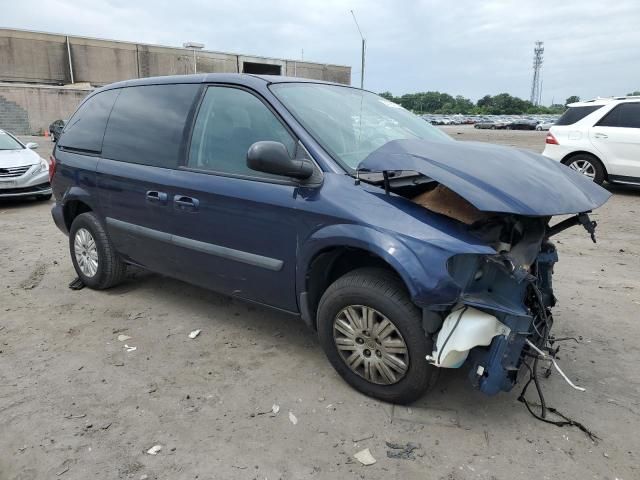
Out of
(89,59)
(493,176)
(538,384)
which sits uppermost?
(89,59)

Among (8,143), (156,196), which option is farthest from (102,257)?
(8,143)

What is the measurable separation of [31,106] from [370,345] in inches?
1491

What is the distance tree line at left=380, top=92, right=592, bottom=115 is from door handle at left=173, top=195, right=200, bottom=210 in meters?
87.1

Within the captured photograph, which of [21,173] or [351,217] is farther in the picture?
[21,173]

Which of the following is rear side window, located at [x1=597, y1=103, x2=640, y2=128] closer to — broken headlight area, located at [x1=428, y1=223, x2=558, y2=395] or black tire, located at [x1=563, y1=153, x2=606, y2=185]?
black tire, located at [x1=563, y1=153, x2=606, y2=185]

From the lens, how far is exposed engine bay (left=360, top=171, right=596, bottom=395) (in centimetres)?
251

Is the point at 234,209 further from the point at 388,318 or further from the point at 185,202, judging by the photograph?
the point at 388,318

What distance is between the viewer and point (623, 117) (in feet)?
31.0

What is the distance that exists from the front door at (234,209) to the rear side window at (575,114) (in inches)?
341

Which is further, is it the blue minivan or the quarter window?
the quarter window

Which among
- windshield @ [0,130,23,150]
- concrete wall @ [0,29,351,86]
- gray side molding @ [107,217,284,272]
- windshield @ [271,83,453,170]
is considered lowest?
gray side molding @ [107,217,284,272]

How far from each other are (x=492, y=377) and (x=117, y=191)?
10.3 ft

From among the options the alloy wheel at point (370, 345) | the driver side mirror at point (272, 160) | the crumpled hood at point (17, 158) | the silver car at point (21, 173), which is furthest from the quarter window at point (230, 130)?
the crumpled hood at point (17, 158)

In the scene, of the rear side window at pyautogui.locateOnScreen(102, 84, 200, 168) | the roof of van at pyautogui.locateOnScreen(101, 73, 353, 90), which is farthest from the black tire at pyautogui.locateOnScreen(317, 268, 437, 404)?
the rear side window at pyautogui.locateOnScreen(102, 84, 200, 168)
